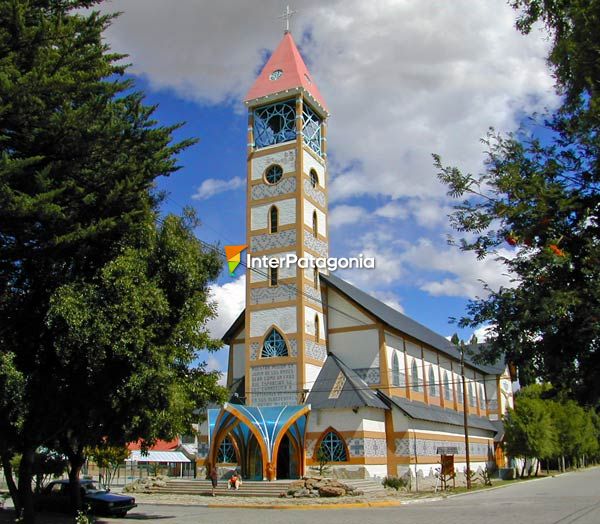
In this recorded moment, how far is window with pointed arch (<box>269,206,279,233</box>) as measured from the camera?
3566cm

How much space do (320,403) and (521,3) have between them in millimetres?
26800

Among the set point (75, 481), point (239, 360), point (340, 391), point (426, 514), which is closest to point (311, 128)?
point (239, 360)

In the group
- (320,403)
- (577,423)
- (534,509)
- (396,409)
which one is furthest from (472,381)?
(534,509)

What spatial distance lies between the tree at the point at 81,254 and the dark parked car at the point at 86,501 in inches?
251

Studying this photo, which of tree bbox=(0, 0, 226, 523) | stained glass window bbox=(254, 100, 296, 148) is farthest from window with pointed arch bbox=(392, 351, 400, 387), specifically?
tree bbox=(0, 0, 226, 523)

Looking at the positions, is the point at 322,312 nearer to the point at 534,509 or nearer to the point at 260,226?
the point at 260,226

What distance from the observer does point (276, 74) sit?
3825cm

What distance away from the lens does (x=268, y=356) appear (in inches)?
1342

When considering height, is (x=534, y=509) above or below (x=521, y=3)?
below

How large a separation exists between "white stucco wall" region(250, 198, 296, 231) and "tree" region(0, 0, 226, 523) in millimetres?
20667

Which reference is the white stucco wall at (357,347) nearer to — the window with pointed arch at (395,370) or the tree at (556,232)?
the window with pointed arch at (395,370)

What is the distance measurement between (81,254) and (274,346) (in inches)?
870

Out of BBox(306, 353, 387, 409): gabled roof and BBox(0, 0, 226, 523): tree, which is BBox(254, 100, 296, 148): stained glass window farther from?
BBox(0, 0, 226, 523): tree

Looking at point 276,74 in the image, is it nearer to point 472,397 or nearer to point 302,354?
point 302,354
